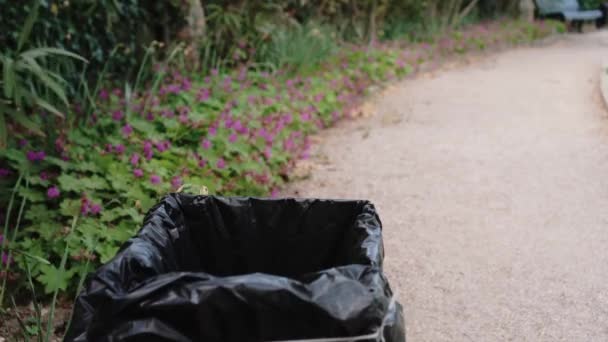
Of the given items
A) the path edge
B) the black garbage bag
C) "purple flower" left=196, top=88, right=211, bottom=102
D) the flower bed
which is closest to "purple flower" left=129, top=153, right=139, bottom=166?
the flower bed

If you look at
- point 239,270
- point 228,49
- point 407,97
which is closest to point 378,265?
point 239,270

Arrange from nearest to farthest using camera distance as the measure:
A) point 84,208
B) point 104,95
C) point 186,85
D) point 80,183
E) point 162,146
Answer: point 84,208
point 80,183
point 162,146
point 104,95
point 186,85

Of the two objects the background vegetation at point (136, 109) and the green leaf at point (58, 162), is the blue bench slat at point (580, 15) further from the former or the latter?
the green leaf at point (58, 162)

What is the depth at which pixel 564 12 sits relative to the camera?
54.4 ft

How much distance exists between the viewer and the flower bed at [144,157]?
9.87 ft

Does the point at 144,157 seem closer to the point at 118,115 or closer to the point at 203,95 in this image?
the point at 118,115

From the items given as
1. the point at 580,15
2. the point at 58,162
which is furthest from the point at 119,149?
the point at 580,15

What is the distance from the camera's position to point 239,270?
7.02 ft

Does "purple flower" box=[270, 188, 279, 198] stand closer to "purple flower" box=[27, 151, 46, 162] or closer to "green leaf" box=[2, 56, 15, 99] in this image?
"purple flower" box=[27, 151, 46, 162]

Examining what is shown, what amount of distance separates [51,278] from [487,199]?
291 cm

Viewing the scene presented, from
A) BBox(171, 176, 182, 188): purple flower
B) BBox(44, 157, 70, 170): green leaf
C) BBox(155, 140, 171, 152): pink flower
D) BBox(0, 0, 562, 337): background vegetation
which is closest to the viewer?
BBox(0, 0, 562, 337): background vegetation

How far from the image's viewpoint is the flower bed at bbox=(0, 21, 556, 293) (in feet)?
9.87

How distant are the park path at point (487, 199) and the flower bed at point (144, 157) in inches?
17.4

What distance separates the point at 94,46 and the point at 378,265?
14.1 ft
